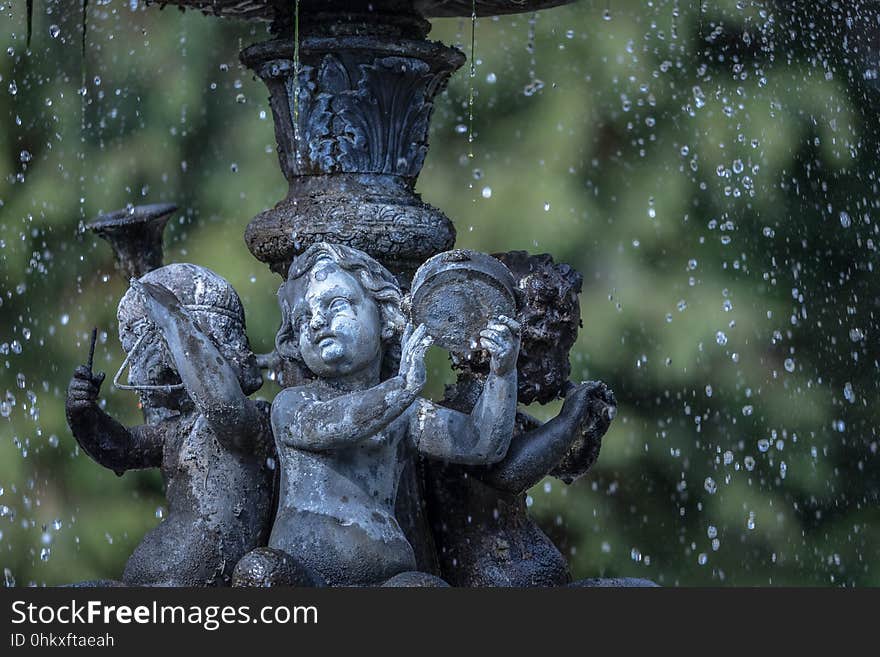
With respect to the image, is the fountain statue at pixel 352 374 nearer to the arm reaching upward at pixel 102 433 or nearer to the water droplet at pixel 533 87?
the arm reaching upward at pixel 102 433

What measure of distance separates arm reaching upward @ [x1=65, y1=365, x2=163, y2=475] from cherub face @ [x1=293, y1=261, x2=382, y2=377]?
1.72ft

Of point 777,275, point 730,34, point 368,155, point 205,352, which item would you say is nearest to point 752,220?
point 777,275

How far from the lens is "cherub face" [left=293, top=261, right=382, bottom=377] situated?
4.53 m

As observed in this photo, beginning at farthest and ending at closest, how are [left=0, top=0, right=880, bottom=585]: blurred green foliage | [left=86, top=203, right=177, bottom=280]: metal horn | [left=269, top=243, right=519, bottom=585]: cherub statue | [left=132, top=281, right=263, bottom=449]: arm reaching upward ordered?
[left=0, top=0, right=880, bottom=585]: blurred green foliage
[left=86, top=203, right=177, bottom=280]: metal horn
[left=132, top=281, right=263, bottom=449]: arm reaching upward
[left=269, top=243, right=519, bottom=585]: cherub statue

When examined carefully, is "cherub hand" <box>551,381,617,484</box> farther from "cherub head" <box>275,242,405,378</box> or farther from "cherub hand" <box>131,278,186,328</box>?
"cherub hand" <box>131,278,186,328</box>

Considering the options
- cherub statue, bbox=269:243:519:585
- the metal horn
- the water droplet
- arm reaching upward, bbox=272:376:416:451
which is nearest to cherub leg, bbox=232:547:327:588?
cherub statue, bbox=269:243:519:585

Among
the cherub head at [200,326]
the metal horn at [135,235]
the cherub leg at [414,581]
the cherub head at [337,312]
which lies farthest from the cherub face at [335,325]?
the metal horn at [135,235]

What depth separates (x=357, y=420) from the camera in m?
4.38

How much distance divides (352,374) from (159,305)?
473 millimetres

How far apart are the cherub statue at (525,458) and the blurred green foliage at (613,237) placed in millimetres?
3321

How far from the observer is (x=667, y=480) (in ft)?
27.2

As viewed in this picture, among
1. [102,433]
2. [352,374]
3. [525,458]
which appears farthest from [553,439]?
[102,433]

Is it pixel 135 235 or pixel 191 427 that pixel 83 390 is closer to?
pixel 191 427
